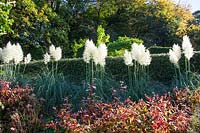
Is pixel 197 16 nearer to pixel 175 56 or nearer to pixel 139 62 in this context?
pixel 175 56

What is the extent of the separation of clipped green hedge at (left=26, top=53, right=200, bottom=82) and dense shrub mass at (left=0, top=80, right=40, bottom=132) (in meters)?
2.69

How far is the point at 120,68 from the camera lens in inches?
352

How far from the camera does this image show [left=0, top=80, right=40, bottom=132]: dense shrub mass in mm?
5633

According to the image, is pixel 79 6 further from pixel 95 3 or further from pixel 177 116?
pixel 177 116

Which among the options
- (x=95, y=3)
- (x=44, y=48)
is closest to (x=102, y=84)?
(x=44, y=48)

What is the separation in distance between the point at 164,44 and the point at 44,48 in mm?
8960

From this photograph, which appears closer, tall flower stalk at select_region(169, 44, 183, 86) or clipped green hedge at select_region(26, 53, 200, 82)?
tall flower stalk at select_region(169, 44, 183, 86)

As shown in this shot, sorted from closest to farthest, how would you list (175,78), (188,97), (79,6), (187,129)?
(187,129) < (188,97) < (175,78) < (79,6)

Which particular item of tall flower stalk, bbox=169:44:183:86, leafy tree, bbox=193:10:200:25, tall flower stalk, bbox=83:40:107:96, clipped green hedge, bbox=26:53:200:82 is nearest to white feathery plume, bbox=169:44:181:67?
tall flower stalk, bbox=169:44:183:86

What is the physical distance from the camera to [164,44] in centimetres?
2600

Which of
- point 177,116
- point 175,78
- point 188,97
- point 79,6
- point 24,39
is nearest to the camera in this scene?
point 177,116

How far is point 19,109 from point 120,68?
339cm

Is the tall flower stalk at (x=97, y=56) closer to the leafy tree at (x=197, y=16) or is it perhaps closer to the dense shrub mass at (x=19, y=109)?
the dense shrub mass at (x=19, y=109)

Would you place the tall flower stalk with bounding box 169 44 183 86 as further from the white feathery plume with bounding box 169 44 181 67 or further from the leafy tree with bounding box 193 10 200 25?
the leafy tree with bounding box 193 10 200 25
